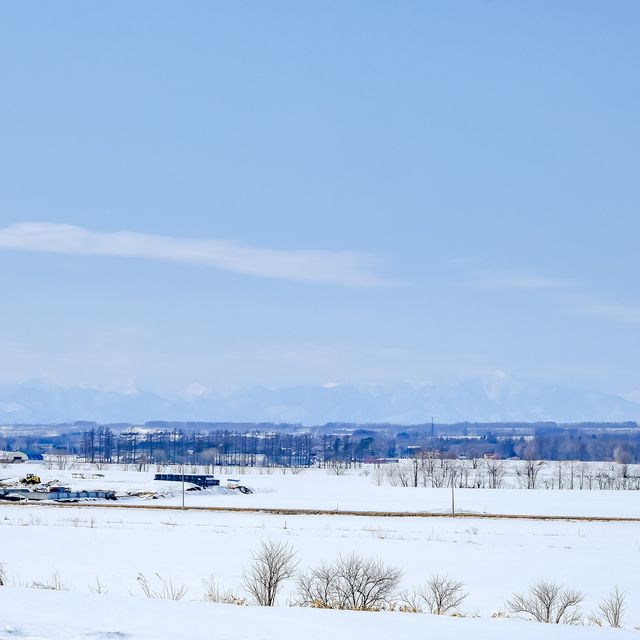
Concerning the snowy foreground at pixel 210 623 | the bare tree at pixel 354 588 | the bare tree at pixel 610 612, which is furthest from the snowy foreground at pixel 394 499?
the snowy foreground at pixel 210 623

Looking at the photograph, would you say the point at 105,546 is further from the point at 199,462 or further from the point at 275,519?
the point at 199,462

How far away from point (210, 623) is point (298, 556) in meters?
23.1

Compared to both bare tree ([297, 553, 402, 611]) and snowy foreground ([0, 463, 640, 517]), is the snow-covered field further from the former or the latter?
bare tree ([297, 553, 402, 611])

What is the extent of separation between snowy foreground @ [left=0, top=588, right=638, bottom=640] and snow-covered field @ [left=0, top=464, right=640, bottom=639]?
0.09ft

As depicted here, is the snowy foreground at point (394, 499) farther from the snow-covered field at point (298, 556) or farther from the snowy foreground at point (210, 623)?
the snowy foreground at point (210, 623)

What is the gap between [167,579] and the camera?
2912cm

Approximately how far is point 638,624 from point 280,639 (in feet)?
47.0

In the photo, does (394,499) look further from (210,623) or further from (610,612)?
(210,623)

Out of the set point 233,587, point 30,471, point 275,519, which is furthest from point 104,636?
point 30,471

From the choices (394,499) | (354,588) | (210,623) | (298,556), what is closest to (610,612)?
(354,588)

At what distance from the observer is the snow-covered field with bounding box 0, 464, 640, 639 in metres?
13.5

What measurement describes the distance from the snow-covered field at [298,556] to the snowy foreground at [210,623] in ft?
0.09

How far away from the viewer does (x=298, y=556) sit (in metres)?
36.0

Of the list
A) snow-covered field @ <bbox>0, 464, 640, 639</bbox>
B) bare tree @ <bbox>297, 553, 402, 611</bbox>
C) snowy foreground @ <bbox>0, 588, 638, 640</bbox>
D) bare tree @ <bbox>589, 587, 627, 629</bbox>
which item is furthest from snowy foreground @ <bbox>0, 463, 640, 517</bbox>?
snowy foreground @ <bbox>0, 588, 638, 640</bbox>
